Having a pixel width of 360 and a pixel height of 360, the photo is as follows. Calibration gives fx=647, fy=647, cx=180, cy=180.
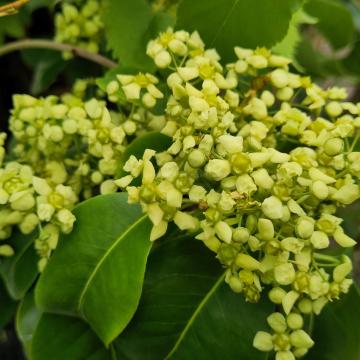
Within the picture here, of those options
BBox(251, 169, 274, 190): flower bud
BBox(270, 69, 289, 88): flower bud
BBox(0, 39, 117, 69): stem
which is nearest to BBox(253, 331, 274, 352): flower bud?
BBox(251, 169, 274, 190): flower bud

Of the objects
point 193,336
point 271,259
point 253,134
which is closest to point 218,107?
point 253,134

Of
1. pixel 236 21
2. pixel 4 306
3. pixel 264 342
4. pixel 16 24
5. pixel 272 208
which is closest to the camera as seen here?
pixel 272 208

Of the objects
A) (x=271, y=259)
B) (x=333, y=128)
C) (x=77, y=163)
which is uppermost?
(x=333, y=128)

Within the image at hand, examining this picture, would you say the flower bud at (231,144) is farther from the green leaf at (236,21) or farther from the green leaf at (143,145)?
the green leaf at (236,21)

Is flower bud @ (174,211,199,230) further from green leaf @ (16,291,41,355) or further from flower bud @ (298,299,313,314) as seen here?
green leaf @ (16,291,41,355)

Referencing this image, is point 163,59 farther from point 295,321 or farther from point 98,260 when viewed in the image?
point 295,321

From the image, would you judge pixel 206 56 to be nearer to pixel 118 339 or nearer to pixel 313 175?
pixel 313 175

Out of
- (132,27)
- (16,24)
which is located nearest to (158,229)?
(132,27)
